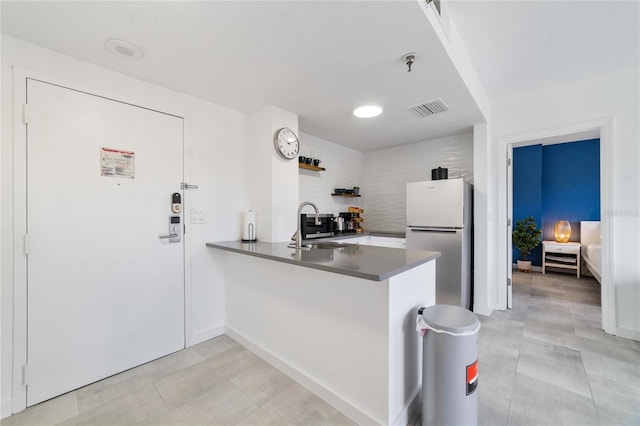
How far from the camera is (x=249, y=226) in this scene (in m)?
2.61

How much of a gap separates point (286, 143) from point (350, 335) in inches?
74.0

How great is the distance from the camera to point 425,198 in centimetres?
309

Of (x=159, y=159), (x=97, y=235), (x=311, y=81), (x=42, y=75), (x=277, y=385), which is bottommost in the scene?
(x=277, y=385)

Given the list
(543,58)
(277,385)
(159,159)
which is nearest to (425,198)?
(543,58)

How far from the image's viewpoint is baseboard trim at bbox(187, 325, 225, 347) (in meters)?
2.38

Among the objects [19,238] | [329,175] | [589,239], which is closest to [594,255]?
[589,239]

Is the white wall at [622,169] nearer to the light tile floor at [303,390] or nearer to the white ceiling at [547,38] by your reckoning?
the white ceiling at [547,38]

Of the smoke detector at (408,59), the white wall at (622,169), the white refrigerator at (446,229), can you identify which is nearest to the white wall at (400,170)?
the white refrigerator at (446,229)

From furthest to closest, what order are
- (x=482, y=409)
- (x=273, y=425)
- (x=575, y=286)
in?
(x=575, y=286), (x=482, y=409), (x=273, y=425)

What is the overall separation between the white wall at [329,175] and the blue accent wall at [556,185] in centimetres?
352

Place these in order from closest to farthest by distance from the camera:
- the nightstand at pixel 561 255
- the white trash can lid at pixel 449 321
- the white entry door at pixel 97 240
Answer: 1. the white trash can lid at pixel 449 321
2. the white entry door at pixel 97 240
3. the nightstand at pixel 561 255

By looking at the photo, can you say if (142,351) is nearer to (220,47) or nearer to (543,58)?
(220,47)

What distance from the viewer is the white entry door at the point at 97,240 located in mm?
1670

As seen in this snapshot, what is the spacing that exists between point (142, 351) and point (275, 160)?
196 centimetres
